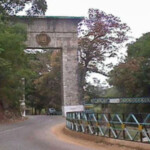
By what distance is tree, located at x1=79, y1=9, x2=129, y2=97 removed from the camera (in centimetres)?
4306

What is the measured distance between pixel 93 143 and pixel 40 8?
50.0ft

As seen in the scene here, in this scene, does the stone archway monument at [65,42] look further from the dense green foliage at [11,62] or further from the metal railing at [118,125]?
the metal railing at [118,125]

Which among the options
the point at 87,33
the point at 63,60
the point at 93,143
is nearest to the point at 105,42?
the point at 87,33

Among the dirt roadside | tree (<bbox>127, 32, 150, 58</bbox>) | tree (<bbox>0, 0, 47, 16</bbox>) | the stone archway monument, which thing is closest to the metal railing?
the dirt roadside

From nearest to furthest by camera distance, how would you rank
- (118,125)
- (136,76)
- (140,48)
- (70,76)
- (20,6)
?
(118,125) < (20,6) < (136,76) < (140,48) < (70,76)

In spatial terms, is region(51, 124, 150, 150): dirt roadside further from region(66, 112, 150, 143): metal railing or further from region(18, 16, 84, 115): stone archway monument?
region(18, 16, 84, 115): stone archway monument

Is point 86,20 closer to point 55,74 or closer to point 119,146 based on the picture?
point 55,74

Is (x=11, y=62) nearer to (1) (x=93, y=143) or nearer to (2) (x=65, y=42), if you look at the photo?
(2) (x=65, y=42)

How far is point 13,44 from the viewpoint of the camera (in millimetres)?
31109

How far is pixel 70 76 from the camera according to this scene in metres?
42.2

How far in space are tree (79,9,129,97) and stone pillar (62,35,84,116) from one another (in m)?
2.09

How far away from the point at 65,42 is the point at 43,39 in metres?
2.45

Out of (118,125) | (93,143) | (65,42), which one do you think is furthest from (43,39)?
(118,125)

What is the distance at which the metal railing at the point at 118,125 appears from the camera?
13.1 meters
